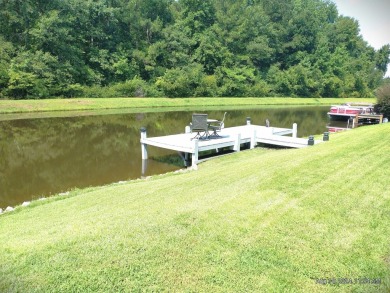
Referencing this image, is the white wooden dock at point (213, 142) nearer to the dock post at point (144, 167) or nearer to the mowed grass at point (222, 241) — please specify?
the dock post at point (144, 167)

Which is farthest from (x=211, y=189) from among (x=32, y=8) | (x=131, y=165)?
(x=32, y=8)

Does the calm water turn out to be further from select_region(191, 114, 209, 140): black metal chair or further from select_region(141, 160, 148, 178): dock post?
select_region(191, 114, 209, 140): black metal chair

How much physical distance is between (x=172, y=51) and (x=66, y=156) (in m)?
37.0

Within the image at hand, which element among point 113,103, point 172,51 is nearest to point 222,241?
point 113,103

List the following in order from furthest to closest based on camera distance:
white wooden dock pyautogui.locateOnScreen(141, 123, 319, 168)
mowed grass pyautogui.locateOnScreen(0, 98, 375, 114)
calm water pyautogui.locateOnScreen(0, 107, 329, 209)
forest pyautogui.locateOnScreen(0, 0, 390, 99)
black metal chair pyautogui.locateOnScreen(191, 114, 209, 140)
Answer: forest pyautogui.locateOnScreen(0, 0, 390, 99) < mowed grass pyautogui.locateOnScreen(0, 98, 375, 114) < black metal chair pyautogui.locateOnScreen(191, 114, 209, 140) < white wooden dock pyautogui.locateOnScreen(141, 123, 319, 168) < calm water pyautogui.locateOnScreen(0, 107, 329, 209)

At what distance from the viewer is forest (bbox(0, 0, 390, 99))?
3475 cm

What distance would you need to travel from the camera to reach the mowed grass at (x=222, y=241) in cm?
325

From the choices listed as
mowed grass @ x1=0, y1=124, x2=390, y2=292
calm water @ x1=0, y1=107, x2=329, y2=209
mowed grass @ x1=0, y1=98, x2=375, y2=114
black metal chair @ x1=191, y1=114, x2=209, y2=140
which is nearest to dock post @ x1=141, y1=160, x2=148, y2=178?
calm water @ x1=0, y1=107, x2=329, y2=209

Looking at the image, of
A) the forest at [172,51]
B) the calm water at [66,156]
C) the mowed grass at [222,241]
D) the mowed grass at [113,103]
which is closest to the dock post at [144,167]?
the calm water at [66,156]

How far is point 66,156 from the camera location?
504 inches

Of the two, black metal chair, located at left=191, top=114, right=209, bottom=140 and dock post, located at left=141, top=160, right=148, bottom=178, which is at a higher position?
black metal chair, located at left=191, top=114, right=209, bottom=140

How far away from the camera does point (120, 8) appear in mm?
45531

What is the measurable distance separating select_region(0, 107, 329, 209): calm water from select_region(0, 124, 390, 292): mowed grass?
3935 mm

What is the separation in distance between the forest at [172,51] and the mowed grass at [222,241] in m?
30.3
